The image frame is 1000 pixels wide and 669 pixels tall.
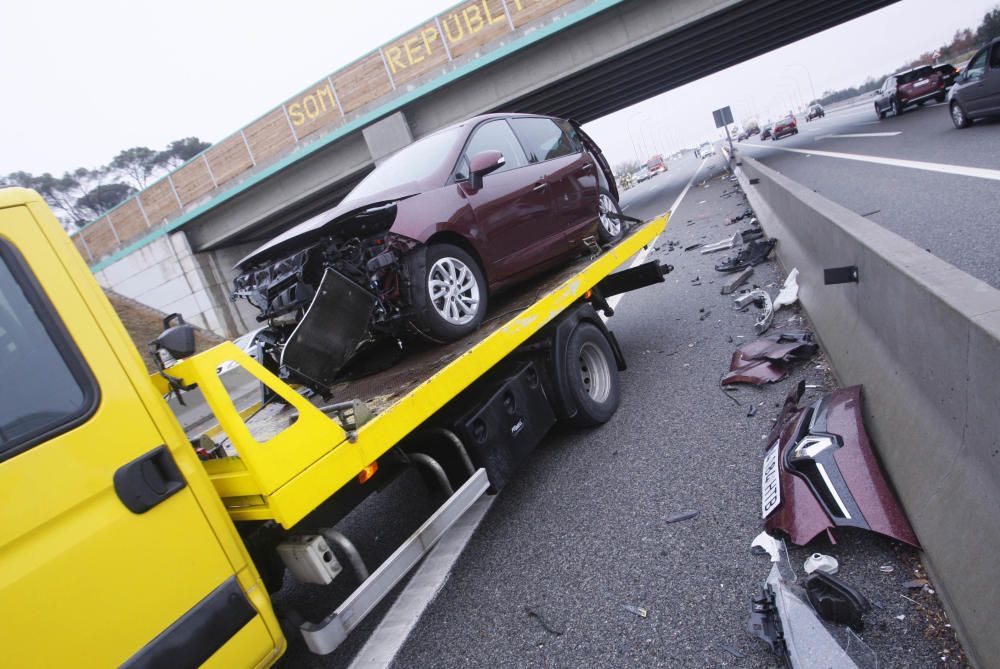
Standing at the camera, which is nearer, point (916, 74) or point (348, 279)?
point (348, 279)

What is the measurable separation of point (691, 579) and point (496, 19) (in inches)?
788

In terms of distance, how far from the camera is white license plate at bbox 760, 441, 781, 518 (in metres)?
2.66

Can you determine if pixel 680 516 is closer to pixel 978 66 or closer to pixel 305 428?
pixel 305 428

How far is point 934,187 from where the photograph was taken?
25.8 feet

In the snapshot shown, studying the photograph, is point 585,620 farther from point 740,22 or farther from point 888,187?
point 740,22

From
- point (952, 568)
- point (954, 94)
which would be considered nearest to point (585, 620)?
point (952, 568)

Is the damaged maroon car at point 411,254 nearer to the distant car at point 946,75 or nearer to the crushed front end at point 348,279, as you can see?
the crushed front end at point 348,279

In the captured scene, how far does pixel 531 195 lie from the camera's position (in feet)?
15.9

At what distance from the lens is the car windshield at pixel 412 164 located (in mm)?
4379

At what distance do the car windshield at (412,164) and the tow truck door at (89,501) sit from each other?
255 cm

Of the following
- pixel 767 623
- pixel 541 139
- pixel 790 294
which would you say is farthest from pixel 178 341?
pixel 790 294

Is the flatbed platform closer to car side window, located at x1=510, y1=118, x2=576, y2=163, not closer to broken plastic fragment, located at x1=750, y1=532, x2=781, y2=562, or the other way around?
broken plastic fragment, located at x1=750, y1=532, x2=781, y2=562

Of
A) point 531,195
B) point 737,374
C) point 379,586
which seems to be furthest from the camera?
point 531,195

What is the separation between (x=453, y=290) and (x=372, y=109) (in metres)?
18.2
